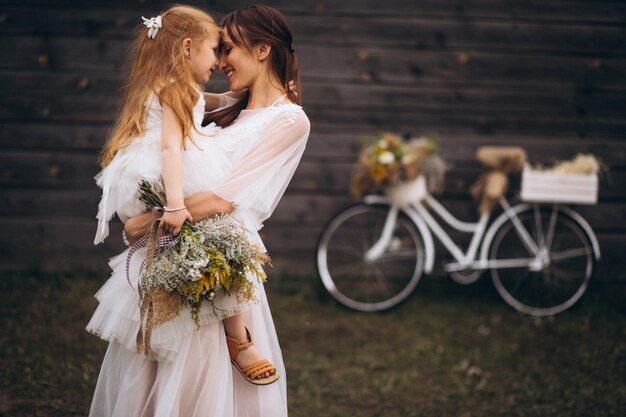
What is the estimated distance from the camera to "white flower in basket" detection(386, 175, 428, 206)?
559 centimetres

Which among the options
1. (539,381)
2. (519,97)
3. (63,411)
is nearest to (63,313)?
(63,411)

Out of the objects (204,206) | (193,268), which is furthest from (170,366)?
(204,206)

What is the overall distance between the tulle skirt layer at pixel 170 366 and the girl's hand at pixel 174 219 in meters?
0.25

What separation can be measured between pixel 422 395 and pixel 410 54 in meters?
3.17

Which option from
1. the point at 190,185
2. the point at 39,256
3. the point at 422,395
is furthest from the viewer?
the point at 39,256

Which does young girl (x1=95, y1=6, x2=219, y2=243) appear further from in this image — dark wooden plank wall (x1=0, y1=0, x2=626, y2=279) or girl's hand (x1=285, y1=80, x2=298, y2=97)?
dark wooden plank wall (x1=0, y1=0, x2=626, y2=279)

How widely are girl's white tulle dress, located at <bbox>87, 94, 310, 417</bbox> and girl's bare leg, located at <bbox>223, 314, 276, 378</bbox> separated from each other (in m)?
0.04

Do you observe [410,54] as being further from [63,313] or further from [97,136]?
[63,313]

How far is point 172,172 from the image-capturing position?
2551 mm

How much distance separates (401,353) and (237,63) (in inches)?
113

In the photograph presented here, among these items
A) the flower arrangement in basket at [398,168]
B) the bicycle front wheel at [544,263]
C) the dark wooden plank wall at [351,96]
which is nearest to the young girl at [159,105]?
the flower arrangement in basket at [398,168]

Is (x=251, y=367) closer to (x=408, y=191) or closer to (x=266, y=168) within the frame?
(x=266, y=168)

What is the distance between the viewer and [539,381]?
14.9 ft

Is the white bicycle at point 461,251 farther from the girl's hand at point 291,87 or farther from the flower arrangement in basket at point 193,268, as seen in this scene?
the flower arrangement in basket at point 193,268
